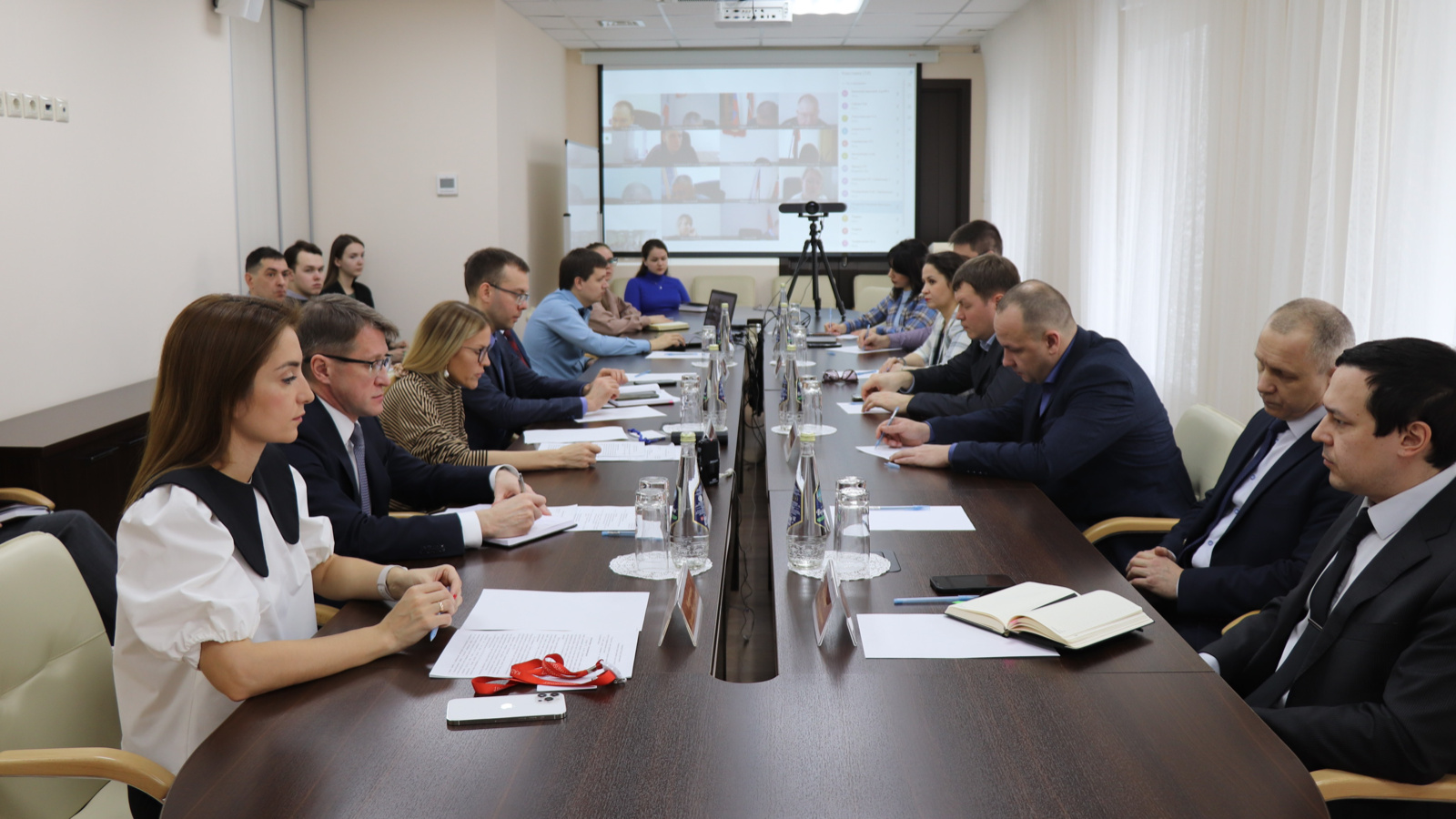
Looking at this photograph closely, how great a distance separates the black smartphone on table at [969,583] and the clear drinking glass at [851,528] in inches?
6.1

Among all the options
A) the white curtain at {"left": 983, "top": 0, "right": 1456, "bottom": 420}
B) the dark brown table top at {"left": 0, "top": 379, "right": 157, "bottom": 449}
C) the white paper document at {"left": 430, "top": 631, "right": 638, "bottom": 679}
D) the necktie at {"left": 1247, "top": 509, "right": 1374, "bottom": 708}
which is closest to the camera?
the white paper document at {"left": 430, "top": 631, "right": 638, "bottom": 679}

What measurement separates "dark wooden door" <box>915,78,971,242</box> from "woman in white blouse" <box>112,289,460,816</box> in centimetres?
876

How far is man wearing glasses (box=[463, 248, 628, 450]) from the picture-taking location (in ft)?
11.5

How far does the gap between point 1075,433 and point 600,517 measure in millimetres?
1309

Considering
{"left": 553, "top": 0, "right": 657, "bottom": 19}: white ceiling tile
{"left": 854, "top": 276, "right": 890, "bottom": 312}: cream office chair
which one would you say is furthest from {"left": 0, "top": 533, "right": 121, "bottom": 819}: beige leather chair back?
{"left": 854, "top": 276, "right": 890, "bottom": 312}: cream office chair

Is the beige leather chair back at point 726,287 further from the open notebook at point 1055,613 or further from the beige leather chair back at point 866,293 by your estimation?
the open notebook at point 1055,613

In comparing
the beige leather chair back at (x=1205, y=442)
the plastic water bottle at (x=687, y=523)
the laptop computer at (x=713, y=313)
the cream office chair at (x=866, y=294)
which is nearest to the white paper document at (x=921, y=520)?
the plastic water bottle at (x=687, y=523)

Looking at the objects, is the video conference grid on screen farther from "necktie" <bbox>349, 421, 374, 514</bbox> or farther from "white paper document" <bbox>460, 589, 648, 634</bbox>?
"white paper document" <bbox>460, 589, 648, 634</bbox>

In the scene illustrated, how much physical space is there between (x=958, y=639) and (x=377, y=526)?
1.17 metres

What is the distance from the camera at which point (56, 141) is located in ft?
14.5

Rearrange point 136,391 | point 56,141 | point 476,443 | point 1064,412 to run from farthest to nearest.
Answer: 1. point 136,391
2. point 56,141
3. point 476,443
4. point 1064,412

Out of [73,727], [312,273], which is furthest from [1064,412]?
[312,273]

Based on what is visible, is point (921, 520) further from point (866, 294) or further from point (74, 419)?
point (866, 294)

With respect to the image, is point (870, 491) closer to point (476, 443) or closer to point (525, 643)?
point (525, 643)
